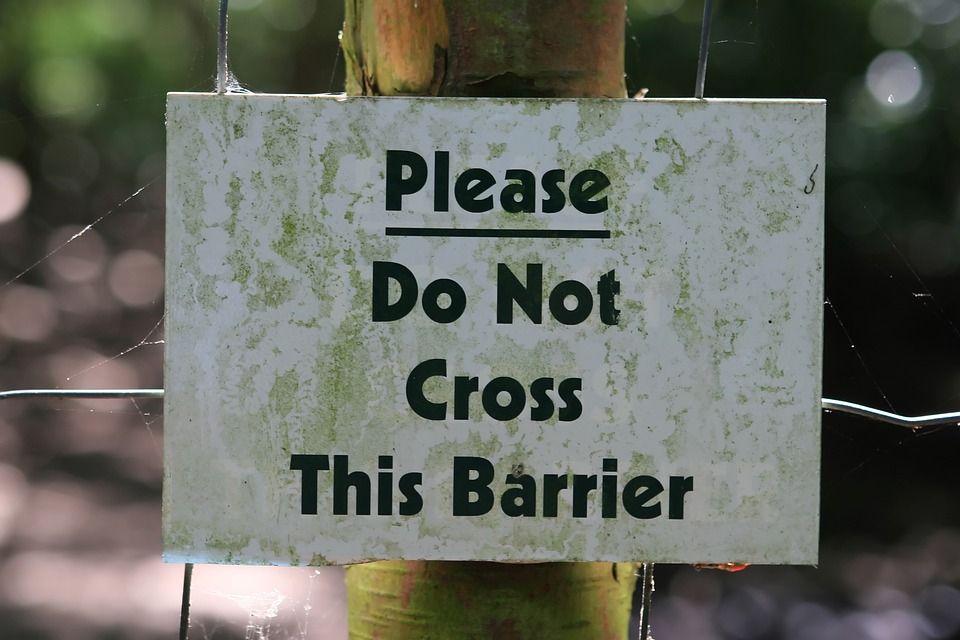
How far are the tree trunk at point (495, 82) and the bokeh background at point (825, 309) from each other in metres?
2.51

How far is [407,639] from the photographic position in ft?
4.29

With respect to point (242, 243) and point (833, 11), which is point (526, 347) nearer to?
point (242, 243)

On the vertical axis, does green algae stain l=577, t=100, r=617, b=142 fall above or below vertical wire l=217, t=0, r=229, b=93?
below

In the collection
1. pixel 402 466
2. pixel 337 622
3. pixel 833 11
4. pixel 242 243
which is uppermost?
pixel 833 11

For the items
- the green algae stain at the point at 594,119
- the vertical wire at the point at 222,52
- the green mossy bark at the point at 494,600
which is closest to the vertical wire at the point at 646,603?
the green mossy bark at the point at 494,600

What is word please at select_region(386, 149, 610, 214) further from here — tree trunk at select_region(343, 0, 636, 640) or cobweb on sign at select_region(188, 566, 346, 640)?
cobweb on sign at select_region(188, 566, 346, 640)

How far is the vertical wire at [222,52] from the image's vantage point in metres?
1.22

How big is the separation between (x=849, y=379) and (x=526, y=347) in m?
4.84

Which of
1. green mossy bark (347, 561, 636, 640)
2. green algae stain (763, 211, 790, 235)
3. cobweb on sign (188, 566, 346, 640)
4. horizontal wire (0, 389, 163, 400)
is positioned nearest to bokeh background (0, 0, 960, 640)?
cobweb on sign (188, 566, 346, 640)

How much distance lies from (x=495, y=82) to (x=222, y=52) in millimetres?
349

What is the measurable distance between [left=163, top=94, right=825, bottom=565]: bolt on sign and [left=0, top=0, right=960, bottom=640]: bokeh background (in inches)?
102

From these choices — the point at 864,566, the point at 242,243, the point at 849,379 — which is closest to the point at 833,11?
the point at 849,379

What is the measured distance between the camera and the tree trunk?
4.11 feet

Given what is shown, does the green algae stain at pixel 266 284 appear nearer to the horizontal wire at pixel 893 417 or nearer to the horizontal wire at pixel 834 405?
the horizontal wire at pixel 834 405
